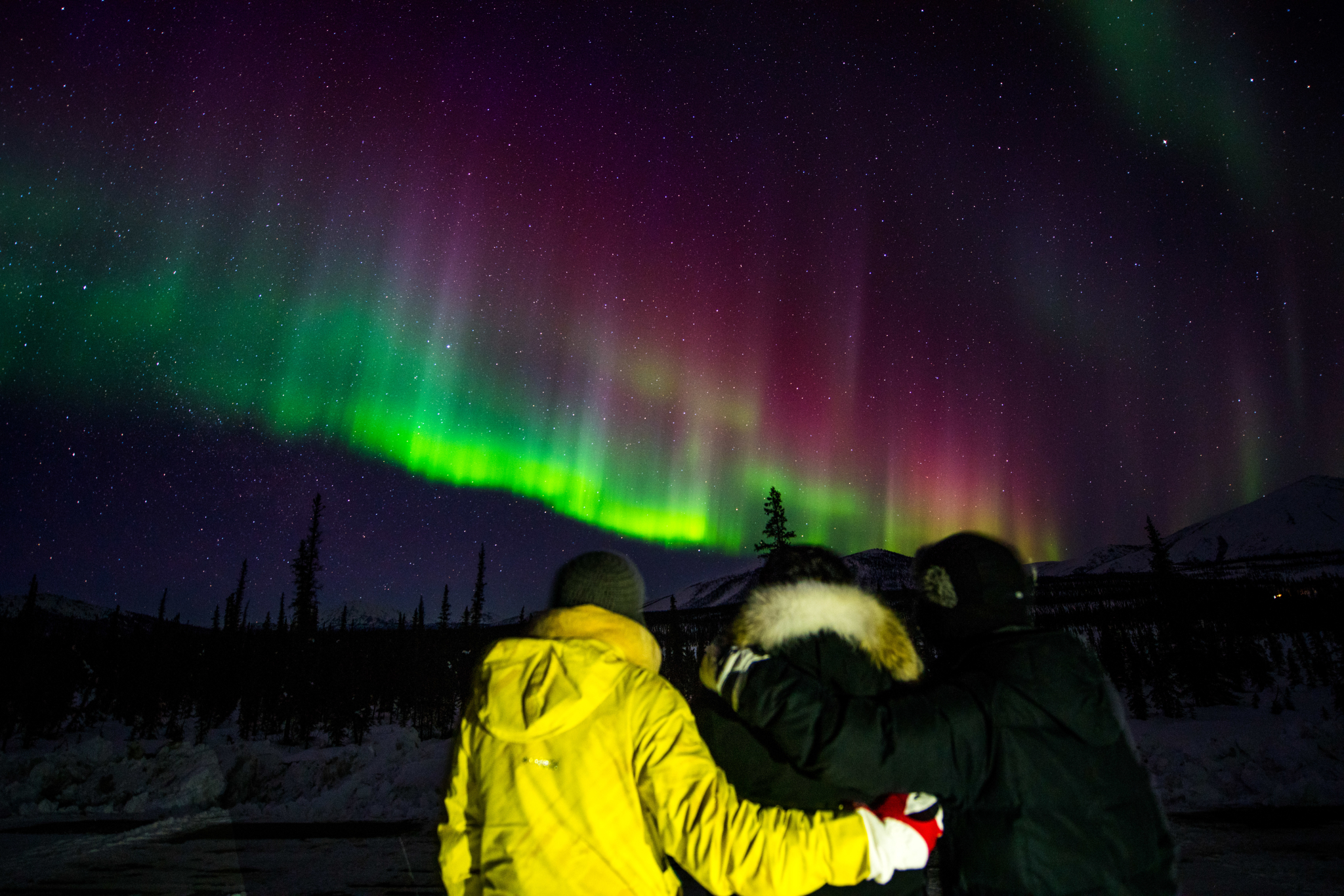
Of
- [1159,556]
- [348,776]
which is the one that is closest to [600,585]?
[348,776]

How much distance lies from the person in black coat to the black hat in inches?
4.0

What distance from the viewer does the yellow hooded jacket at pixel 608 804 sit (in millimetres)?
2104

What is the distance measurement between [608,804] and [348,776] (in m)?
16.7

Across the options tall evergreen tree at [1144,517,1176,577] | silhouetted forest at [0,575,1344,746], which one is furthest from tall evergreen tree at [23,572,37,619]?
tall evergreen tree at [1144,517,1176,577]

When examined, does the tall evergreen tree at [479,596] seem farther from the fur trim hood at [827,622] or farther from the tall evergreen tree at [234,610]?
the fur trim hood at [827,622]

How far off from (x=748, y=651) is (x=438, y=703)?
139 feet

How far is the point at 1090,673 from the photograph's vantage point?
2.34m

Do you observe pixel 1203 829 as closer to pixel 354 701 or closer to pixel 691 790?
pixel 691 790

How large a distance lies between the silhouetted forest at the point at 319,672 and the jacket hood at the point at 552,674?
25.1m

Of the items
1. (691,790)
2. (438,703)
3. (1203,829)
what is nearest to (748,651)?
(691,790)

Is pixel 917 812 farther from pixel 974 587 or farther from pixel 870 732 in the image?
pixel 974 587

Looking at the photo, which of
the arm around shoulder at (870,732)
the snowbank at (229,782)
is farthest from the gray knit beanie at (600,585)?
the snowbank at (229,782)

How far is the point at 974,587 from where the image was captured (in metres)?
2.53

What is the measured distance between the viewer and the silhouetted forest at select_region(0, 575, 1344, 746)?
109 feet
